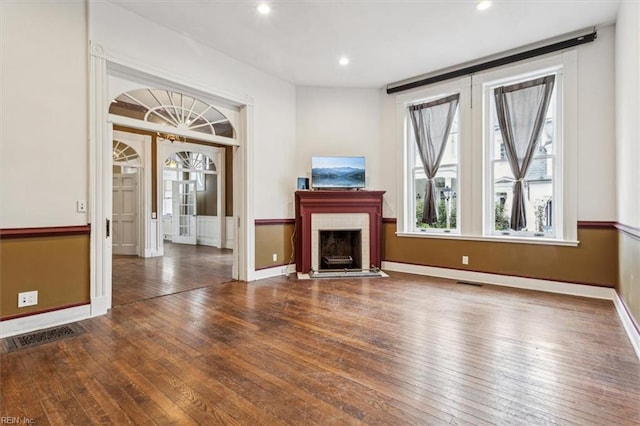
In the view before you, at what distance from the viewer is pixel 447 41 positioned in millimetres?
4043

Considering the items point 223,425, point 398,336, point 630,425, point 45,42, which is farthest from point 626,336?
point 45,42

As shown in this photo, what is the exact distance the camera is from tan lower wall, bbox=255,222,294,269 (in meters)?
4.89

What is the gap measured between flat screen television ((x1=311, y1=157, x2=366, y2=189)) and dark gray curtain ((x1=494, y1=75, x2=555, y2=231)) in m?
2.09

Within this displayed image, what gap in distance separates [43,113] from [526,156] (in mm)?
5406

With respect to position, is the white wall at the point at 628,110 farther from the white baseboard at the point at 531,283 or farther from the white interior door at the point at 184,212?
the white interior door at the point at 184,212

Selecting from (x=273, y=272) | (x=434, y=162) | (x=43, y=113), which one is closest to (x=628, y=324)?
(x=434, y=162)

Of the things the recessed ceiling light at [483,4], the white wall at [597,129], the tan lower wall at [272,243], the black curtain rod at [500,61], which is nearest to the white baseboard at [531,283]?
the white wall at [597,129]

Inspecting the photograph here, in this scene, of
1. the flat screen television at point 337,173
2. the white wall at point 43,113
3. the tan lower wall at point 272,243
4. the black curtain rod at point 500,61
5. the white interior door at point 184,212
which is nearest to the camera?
the white wall at point 43,113

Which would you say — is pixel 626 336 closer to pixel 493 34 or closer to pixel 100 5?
pixel 493 34

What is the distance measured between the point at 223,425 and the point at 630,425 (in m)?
2.01

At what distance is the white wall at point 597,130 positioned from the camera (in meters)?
3.71

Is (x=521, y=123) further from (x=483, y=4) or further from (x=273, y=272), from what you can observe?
(x=273, y=272)

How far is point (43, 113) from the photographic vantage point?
2857 millimetres

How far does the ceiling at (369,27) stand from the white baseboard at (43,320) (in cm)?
312
